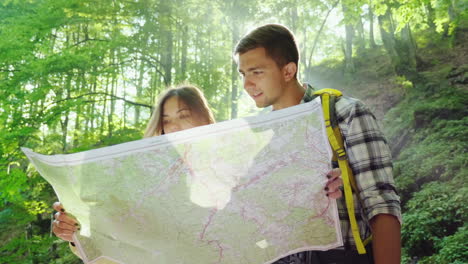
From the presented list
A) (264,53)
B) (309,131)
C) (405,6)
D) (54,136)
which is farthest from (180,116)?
(54,136)

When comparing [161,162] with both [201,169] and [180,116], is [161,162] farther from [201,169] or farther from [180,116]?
[180,116]

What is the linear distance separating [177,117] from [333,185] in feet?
4.34

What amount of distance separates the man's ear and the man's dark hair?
0.06ft

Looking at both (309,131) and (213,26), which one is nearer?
(309,131)

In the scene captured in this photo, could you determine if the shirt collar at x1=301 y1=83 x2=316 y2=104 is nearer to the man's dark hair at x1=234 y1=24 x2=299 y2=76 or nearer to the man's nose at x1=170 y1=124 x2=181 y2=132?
the man's dark hair at x1=234 y1=24 x2=299 y2=76

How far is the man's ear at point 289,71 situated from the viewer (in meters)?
1.63

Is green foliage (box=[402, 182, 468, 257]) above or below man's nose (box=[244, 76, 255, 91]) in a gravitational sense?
below

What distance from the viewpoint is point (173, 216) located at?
124cm

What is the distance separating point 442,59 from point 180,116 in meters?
13.7

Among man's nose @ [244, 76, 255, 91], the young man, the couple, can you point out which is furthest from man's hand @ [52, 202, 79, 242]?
man's nose @ [244, 76, 255, 91]

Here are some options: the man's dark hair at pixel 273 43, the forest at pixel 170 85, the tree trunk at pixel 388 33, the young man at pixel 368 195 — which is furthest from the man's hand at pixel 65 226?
the tree trunk at pixel 388 33

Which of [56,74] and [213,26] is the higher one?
[213,26]

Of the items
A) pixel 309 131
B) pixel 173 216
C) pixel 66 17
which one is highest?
pixel 66 17

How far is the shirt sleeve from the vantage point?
1187mm
